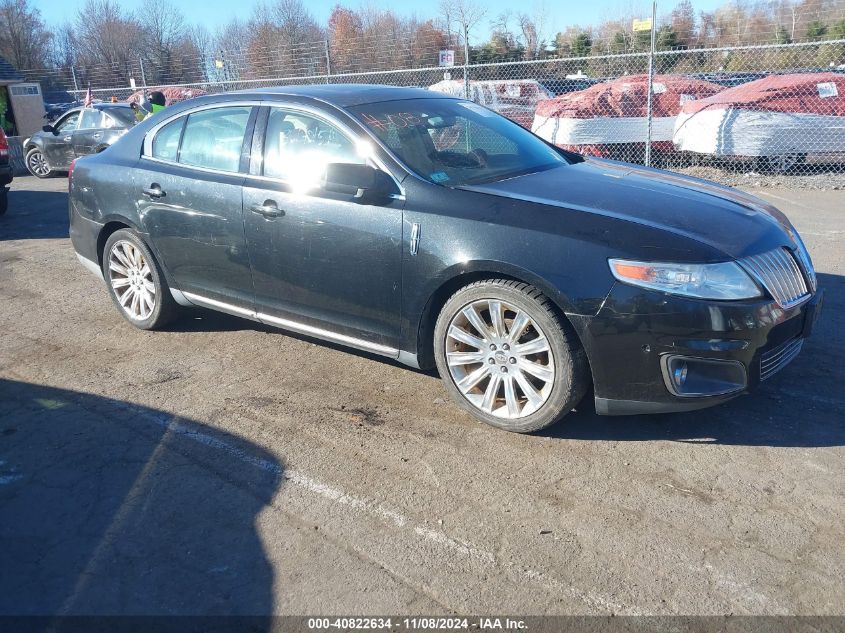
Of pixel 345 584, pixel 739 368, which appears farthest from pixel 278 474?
pixel 739 368

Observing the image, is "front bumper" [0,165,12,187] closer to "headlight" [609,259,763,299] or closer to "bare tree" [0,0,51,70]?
"headlight" [609,259,763,299]

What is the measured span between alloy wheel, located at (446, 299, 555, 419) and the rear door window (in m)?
1.93

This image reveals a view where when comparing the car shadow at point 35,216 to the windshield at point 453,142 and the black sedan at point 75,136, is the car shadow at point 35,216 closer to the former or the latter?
the black sedan at point 75,136

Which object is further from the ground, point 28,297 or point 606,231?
point 606,231

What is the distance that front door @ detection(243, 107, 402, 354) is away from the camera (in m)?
4.09

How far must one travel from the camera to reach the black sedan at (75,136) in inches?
574

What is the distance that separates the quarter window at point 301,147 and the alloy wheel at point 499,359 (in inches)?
45.7

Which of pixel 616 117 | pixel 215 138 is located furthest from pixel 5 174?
pixel 616 117

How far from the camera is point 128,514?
10.7 ft

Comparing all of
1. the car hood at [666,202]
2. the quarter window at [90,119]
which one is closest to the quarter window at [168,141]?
the car hood at [666,202]

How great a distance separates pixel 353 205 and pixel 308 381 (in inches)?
47.6

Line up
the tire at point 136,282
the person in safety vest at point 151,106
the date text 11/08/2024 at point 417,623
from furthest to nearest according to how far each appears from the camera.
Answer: the person in safety vest at point 151,106, the tire at point 136,282, the date text 11/08/2024 at point 417,623

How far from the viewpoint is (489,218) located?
3.74 metres

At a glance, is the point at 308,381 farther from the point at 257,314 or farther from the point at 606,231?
the point at 606,231
